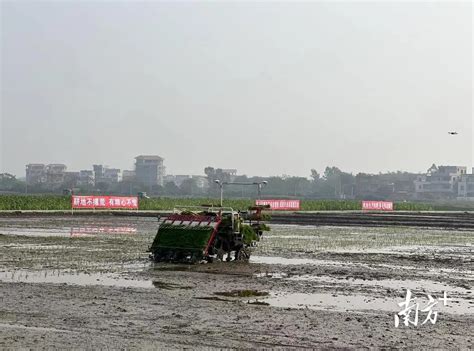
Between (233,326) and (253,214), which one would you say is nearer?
(233,326)

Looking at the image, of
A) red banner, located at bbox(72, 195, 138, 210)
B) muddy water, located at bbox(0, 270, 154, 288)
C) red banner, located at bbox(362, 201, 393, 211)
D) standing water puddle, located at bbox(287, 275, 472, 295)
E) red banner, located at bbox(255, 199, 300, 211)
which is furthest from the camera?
red banner, located at bbox(362, 201, 393, 211)

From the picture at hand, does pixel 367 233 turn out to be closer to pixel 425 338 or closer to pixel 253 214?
pixel 253 214

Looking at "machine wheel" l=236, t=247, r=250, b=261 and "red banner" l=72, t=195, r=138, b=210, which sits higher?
"red banner" l=72, t=195, r=138, b=210

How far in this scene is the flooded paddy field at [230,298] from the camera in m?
12.6

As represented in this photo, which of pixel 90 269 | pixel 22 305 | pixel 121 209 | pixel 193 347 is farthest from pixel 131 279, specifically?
pixel 121 209

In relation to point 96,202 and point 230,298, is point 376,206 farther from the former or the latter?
point 230,298

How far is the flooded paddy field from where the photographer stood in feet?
41.2

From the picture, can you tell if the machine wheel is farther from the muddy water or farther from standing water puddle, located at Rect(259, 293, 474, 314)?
standing water puddle, located at Rect(259, 293, 474, 314)

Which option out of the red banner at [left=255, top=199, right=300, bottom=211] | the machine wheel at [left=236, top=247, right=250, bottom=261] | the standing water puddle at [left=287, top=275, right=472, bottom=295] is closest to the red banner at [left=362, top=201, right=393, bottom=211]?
the red banner at [left=255, top=199, right=300, bottom=211]

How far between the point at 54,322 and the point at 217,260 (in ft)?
43.4

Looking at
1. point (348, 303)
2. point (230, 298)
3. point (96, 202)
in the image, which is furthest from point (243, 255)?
point (96, 202)

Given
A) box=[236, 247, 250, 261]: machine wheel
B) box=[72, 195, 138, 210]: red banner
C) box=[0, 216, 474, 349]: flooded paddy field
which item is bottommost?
box=[0, 216, 474, 349]: flooded paddy field

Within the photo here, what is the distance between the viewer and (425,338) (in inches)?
511

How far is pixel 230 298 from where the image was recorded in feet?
57.1
